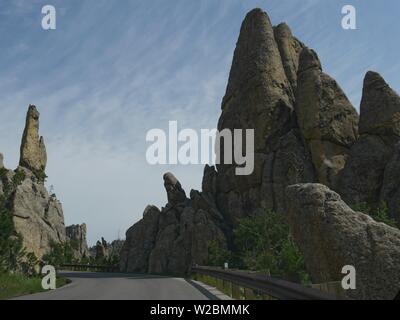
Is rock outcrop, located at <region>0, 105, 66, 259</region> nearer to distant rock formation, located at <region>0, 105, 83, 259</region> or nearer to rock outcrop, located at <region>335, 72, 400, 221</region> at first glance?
distant rock formation, located at <region>0, 105, 83, 259</region>

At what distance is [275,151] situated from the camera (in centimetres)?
5341

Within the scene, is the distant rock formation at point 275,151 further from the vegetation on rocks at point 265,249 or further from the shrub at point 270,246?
the shrub at point 270,246

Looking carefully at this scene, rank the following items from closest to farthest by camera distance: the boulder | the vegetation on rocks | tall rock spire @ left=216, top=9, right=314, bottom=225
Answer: the vegetation on rocks < the boulder < tall rock spire @ left=216, top=9, right=314, bottom=225

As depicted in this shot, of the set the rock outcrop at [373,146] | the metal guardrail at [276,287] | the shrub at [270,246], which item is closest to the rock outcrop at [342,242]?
the metal guardrail at [276,287]

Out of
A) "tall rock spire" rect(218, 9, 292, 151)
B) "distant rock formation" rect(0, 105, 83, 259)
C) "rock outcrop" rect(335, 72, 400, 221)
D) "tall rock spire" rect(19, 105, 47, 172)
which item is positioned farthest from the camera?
"tall rock spire" rect(19, 105, 47, 172)

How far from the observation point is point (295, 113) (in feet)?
182

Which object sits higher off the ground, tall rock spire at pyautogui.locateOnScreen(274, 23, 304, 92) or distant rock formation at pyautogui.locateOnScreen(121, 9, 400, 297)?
tall rock spire at pyautogui.locateOnScreen(274, 23, 304, 92)

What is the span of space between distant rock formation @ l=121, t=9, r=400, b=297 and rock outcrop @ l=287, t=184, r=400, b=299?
23.3m

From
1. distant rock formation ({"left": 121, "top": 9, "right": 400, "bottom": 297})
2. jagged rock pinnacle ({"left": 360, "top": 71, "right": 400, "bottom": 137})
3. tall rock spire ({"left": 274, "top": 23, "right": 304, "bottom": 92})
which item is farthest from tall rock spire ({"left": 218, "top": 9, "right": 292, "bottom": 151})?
jagged rock pinnacle ({"left": 360, "top": 71, "right": 400, "bottom": 137})

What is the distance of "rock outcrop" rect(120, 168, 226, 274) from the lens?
49469 mm

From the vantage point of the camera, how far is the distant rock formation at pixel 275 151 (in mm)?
42594

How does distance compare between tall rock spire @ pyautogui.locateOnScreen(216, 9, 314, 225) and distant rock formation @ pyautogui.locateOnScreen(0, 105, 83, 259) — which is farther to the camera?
tall rock spire @ pyautogui.locateOnScreen(216, 9, 314, 225)
